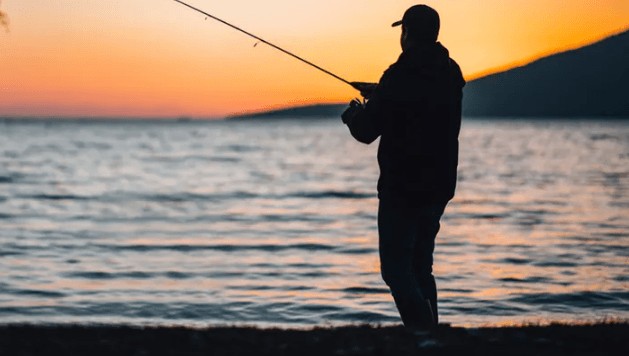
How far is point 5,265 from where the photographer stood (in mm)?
12828

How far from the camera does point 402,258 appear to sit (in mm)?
5340

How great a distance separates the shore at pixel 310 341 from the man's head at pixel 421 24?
1654mm

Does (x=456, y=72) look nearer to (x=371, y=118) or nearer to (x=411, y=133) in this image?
(x=411, y=133)

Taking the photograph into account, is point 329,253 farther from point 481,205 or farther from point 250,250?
point 481,205

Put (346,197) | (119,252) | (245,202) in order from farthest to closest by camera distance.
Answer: (346,197)
(245,202)
(119,252)

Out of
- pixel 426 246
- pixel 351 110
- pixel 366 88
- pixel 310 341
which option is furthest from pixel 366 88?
pixel 310 341

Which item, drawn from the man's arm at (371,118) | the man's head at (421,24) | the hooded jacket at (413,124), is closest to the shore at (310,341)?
the hooded jacket at (413,124)

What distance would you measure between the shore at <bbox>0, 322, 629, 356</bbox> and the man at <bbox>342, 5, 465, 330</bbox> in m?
0.46

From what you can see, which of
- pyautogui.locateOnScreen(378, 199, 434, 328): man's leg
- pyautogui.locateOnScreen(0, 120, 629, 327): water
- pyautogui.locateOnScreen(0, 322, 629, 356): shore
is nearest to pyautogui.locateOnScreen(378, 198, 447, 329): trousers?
pyautogui.locateOnScreen(378, 199, 434, 328): man's leg

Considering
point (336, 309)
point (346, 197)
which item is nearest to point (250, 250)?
point (336, 309)

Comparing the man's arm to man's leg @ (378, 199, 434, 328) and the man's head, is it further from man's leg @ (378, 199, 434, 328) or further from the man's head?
man's leg @ (378, 199, 434, 328)

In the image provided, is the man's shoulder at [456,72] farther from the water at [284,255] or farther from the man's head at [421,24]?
the water at [284,255]

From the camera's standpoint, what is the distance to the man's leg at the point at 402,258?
5.26 metres

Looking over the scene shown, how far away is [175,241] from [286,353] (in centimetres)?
1163
